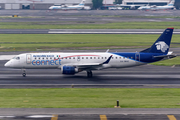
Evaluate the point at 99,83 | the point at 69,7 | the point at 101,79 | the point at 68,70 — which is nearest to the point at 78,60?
the point at 68,70

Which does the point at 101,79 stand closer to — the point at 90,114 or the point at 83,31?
the point at 90,114

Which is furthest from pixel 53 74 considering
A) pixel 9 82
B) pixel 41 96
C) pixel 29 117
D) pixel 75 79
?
pixel 29 117

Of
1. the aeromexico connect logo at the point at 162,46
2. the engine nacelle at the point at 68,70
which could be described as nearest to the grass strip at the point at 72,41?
the aeromexico connect logo at the point at 162,46

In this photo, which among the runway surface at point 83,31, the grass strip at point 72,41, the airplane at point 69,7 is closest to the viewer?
the grass strip at point 72,41

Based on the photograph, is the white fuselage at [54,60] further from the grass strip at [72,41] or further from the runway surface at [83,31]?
the runway surface at [83,31]

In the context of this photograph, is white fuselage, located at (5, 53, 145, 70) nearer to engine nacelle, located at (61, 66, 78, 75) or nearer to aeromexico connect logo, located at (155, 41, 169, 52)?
engine nacelle, located at (61, 66, 78, 75)

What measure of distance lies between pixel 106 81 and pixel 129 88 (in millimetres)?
5192

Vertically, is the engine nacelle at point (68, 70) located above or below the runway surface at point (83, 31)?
below

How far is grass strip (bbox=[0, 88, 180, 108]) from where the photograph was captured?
25923mm

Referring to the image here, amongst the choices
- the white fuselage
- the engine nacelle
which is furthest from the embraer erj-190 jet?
the engine nacelle

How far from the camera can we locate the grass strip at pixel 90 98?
2592 cm

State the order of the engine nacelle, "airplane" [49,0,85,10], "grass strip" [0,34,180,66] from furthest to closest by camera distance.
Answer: "airplane" [49,0,85,10] → "grass strip" [0,34,180,66] → the engine nacelle

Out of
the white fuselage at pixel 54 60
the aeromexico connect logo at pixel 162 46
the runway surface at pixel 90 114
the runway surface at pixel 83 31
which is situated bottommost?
the runway surface at pixel 90 114

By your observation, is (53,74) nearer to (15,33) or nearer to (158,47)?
(158,47)
